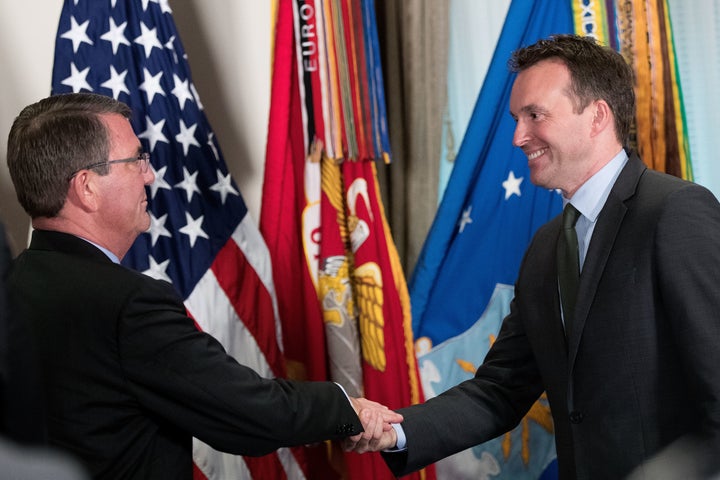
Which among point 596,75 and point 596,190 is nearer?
point 596,190

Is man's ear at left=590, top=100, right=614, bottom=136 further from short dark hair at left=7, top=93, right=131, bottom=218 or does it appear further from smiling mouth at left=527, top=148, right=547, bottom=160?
short dark hair at left=7, top=93, right=131, bottom=218

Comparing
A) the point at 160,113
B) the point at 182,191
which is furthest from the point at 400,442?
the point at 160,113

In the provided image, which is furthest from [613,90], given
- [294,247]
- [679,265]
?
[294,247]

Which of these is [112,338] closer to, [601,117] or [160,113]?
[601,117]

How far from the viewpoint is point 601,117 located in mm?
2549

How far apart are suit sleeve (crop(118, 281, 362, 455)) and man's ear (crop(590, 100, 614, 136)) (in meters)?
1.12

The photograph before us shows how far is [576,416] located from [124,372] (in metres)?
1.16

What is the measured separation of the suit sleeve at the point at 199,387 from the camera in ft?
6.59

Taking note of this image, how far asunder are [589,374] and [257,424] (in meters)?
0.86

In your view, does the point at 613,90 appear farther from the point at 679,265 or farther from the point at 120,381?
the point at 120,381

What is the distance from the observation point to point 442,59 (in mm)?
3855

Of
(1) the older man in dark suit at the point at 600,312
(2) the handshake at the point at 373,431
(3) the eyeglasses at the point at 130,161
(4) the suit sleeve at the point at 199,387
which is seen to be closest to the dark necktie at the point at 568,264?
(1) the older man in dark suit at the point at 600,312

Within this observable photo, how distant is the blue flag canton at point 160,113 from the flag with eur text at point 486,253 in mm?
957

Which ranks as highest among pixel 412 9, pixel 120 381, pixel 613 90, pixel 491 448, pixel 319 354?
pixel 412 9
